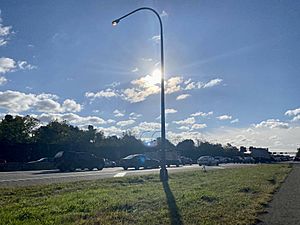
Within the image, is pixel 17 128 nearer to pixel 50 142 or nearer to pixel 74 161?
pixel 50 142

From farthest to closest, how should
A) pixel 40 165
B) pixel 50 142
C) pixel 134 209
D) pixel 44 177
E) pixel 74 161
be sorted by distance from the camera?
pixel 50 142, pixel 40 165, pixel 74 161, pixel 44 177, pixel 134 209

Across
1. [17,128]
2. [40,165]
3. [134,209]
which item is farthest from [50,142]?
[134,209]

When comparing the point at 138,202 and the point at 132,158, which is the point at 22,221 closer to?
the point at 138,202

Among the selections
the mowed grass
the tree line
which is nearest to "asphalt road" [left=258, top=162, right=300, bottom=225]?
the mowed grass

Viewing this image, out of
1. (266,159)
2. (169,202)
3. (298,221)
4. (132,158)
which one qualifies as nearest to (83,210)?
(169,202)

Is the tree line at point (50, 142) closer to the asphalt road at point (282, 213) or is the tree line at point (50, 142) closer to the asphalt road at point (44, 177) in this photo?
the asphalt road at point (44, 177)

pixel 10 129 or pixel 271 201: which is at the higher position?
pixel 10 129

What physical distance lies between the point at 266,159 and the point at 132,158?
56059 mm

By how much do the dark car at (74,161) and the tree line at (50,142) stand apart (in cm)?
1954

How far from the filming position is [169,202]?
1159 centimetres

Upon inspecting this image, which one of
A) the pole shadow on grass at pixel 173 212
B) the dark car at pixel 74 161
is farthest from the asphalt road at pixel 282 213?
the dark car at pixel 74 161

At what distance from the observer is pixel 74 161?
122 feet

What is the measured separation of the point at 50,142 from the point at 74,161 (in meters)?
50.4

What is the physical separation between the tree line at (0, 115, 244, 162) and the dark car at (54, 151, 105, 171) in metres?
19.5
